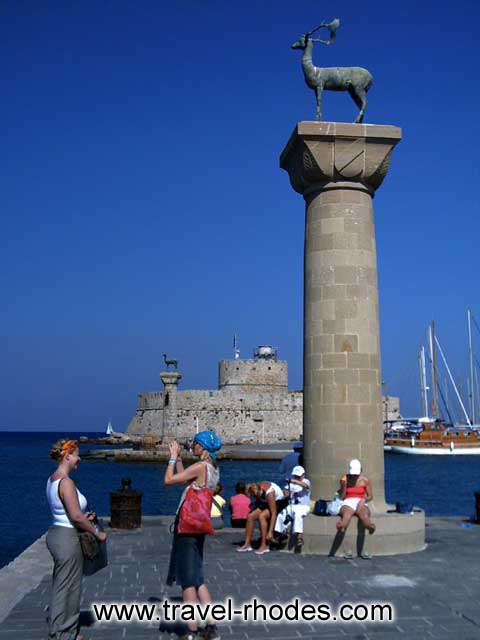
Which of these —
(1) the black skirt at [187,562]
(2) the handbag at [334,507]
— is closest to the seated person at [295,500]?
(2) the handbag at [334,507]

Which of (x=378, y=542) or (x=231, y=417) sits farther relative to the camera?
(x=231, y=417)

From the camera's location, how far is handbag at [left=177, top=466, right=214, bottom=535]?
6.07m

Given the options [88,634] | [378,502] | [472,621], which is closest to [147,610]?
[88,634]

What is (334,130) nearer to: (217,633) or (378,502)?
(378,502)

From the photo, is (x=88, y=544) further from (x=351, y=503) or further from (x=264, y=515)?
(x=351, y=503)

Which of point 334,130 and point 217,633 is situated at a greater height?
point 334,130

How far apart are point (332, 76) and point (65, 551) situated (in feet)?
29.0

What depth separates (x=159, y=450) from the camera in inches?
2608

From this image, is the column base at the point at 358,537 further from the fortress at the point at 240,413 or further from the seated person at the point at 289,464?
the fortress at the point at 240,413

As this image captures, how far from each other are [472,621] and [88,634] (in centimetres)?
341

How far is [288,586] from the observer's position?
315 inches

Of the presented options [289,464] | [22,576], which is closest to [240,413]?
[289,464]

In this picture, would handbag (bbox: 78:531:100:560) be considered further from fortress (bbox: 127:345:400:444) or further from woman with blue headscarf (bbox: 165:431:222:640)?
fortress (bbox: 127:345:400:444)

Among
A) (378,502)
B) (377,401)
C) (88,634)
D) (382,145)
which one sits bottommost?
(88,634)
